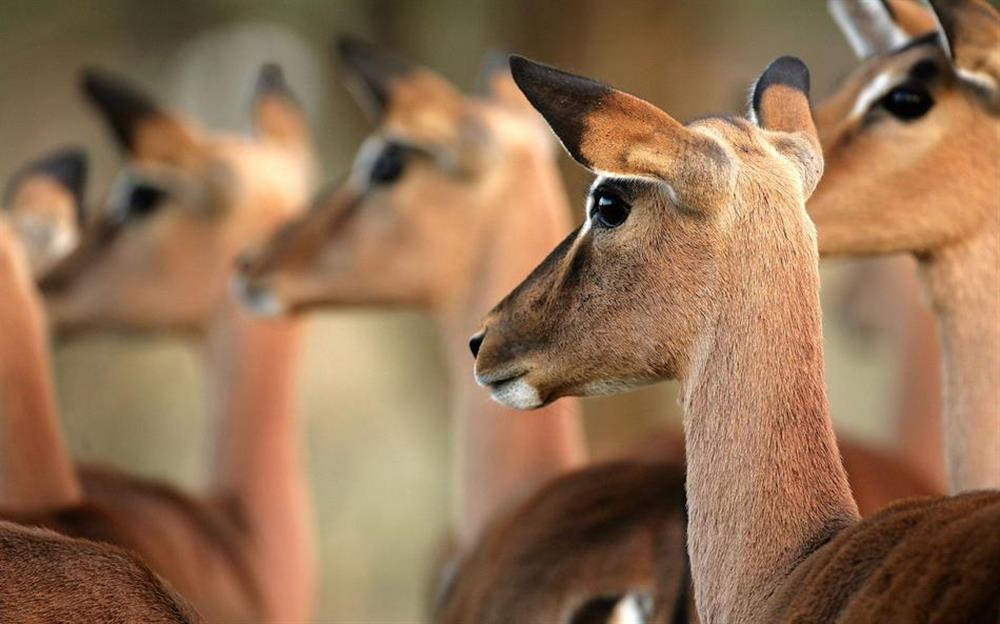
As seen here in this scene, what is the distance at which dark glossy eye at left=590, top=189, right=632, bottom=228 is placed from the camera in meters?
3.29

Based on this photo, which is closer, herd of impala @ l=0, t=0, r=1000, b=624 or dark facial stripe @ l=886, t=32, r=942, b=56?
herd of impala @ l=0, t=0, r=1000, b=624

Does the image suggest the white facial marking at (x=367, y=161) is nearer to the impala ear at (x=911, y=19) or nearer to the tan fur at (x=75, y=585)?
the impala ear at (x=911, y=19)

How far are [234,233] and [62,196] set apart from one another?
674mm

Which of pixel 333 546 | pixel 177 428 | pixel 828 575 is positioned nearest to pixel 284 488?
pixel 828 575

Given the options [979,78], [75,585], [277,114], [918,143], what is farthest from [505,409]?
[75,585]

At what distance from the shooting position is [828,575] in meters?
2.88

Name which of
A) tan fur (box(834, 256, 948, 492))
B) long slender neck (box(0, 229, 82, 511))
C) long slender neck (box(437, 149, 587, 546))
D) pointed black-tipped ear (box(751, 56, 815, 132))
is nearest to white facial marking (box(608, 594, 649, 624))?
pointed black-tipped ear (box(751, 56, 815, 132))

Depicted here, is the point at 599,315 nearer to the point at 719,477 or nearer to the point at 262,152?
the point at 719,477

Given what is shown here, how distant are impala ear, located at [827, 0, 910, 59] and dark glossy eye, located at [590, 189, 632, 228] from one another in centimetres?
169

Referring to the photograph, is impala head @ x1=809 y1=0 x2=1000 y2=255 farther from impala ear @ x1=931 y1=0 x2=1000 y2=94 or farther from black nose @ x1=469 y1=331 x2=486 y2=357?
black nose @ x1=469 y1=331 x2=486 y2=357

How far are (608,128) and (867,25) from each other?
1961mm

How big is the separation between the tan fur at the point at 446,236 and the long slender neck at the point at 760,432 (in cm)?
255

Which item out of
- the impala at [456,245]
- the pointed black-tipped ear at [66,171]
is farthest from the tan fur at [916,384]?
the pointed black-tipped ear at [66,171]

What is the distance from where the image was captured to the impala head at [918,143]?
411 cm
